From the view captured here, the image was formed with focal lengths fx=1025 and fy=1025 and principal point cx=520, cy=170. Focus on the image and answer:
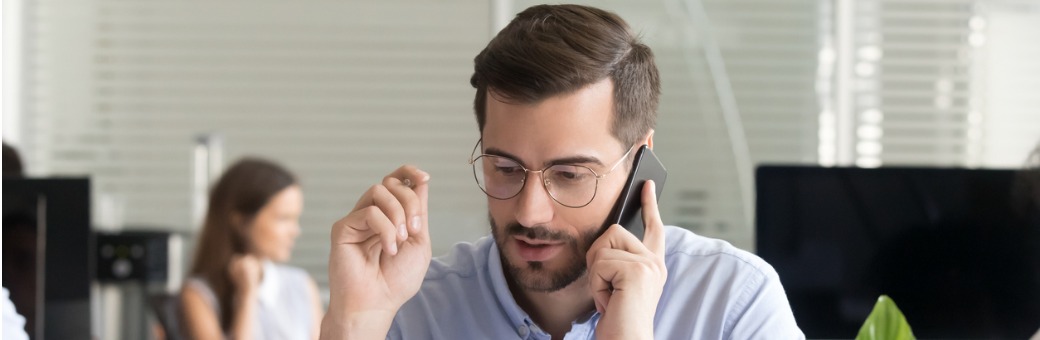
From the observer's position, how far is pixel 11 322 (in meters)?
1.48

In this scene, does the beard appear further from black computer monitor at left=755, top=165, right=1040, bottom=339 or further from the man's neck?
black computer monitor at left=755, top=165, right=1040, bottom=339

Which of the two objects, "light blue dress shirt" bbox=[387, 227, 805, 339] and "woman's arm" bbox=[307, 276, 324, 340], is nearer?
"light blue dress shirt" bbox=[387, 227, 805, 339]

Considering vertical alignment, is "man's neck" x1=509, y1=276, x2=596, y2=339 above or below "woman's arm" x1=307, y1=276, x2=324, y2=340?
above

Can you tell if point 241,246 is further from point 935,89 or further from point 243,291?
point 935,89

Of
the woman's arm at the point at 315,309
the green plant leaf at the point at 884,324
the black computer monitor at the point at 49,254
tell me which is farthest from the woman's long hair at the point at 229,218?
the green plant leaf at the point at 884,324

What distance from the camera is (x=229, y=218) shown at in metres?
3.60

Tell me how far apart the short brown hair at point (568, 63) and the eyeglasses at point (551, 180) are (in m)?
0.08

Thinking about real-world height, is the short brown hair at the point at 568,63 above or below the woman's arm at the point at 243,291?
above

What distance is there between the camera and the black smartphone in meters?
1.46

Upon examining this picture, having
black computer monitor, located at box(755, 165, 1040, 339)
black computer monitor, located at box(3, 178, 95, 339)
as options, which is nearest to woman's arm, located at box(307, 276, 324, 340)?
black computer monitor, located at box(3, 178, 95, 339)

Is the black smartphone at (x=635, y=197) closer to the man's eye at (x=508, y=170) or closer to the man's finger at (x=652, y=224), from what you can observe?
the man's finger at (x=652, y=224)

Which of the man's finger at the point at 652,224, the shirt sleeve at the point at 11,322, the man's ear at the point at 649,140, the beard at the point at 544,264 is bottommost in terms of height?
the shirt sleeve at the point at 11,322

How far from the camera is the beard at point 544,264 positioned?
1.40 m

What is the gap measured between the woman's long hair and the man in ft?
7.29
